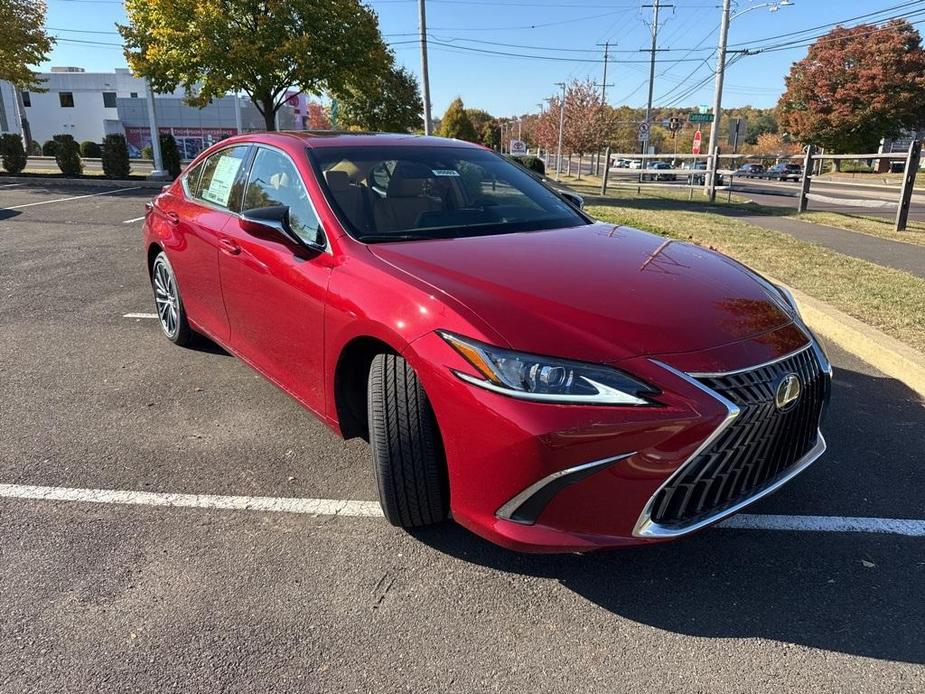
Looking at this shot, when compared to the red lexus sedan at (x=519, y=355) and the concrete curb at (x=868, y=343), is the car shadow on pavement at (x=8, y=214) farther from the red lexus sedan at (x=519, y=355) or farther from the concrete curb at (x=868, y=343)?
the concrete curb at (x=868, y=343)

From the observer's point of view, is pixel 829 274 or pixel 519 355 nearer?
pixel 519 355

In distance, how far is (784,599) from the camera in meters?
2.44

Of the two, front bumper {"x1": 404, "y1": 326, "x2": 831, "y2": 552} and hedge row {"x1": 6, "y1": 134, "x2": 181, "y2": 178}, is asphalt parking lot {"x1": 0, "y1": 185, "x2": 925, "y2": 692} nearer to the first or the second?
front bumper {"x1": 404, "y1": 326, "x2": 831, "y2": 552}

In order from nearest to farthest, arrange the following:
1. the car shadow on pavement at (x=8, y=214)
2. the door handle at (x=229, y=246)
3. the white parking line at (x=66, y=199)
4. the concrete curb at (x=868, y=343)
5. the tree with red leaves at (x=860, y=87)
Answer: the door handle at (x=229, y=246)
the concrete curb at (x=868, y=343)
the car shadow on pavement at (x=8, y=214)
the white parking line at (x=66, y=199)
the tree with red leaves at (x=860, y=87)

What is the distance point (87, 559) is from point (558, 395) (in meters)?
2.01

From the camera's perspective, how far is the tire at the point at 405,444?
244 centimetres

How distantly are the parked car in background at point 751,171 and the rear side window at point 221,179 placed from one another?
52.7 meters

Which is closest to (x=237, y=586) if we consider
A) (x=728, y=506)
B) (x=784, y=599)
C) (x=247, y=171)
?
(x=728, y=506)

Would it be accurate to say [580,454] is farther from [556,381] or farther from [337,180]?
[337,180]

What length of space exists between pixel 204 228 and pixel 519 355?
2.75 meters

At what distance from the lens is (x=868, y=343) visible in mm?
4965

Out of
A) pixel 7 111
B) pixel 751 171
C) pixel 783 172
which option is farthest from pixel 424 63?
pixel 7 111

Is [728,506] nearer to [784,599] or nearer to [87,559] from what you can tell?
[784,599]

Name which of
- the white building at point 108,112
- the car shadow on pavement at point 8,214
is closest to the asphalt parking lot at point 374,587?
the car shadow on pavement at point 8,214
